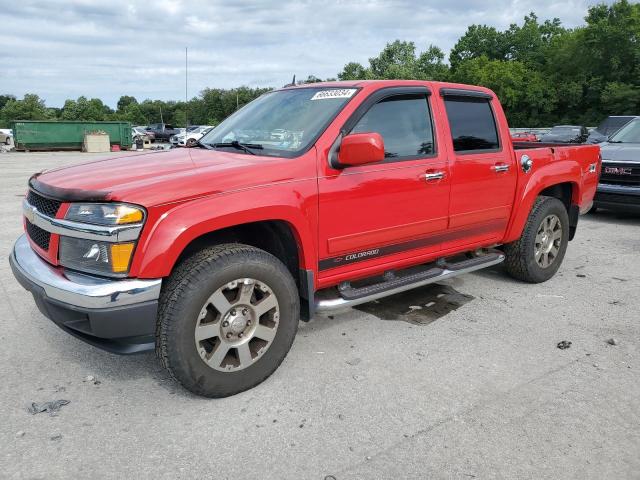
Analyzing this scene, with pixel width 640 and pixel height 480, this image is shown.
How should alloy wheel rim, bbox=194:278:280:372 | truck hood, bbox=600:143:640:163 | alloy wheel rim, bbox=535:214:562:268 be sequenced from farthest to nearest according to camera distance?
truck hood, bbox=600:143:640:163 → alloy wheel rim, bbox=535:214:562:268 → alloy wheel rim, bbox=194:278:280:372

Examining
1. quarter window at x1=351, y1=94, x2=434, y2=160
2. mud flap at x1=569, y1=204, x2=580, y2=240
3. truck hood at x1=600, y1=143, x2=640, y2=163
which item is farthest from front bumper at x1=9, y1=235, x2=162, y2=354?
truck hood at x1=600, y1=143, x2=640, y2=163

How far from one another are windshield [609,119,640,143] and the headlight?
9.04m

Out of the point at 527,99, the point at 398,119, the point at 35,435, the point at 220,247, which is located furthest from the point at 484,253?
the point at 527,99

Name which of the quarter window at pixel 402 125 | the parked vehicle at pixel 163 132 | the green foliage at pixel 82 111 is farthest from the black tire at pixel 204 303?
the green foliage at pixel 82 111

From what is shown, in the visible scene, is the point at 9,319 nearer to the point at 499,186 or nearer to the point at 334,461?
the point at 334,461

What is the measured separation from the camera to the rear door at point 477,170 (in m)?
4.14

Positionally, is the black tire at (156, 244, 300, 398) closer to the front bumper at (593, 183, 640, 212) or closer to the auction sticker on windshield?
the auction sticker on windshield

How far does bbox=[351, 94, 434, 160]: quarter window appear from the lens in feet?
12.1

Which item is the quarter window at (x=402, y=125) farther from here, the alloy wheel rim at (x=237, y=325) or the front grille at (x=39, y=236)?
the front grille at (x=39, y=236)

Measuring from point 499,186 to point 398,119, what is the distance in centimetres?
126

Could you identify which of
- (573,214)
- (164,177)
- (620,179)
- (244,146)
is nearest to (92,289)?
(164,177)

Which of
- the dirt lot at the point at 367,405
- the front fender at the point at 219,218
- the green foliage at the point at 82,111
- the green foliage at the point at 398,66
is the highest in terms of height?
the green foliage at the point at 398,66

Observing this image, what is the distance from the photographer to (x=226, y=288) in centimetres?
292

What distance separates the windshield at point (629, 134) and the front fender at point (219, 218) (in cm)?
803
